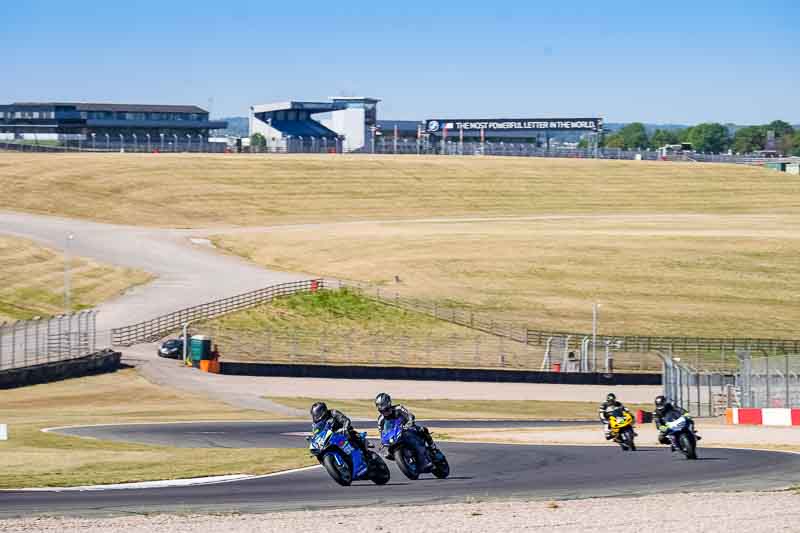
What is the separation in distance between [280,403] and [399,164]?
383 feet

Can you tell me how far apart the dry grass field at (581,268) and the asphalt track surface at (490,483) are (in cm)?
4878

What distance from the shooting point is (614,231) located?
117m

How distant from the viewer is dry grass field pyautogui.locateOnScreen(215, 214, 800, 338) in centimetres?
8175

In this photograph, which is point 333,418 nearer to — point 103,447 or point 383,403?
point 383,403

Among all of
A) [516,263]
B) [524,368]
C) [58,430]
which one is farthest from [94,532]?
[516,263]

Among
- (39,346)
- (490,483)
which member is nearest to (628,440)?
(490,483)

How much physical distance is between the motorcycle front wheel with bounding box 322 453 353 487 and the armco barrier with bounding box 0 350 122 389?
34879mm

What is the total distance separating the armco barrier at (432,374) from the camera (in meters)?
63.8

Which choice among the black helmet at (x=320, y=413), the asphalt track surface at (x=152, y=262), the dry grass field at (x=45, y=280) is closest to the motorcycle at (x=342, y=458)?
the black helmet at (x=320, y=413)

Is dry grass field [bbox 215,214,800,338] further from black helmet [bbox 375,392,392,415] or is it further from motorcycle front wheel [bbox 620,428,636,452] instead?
black helmet [bbox 375,392,392,415]

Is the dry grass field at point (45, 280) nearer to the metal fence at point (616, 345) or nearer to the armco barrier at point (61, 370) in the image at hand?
the armco barrier at point (61, 370)

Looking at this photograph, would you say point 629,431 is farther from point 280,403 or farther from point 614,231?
point 614,231

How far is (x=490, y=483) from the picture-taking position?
24.6 meters

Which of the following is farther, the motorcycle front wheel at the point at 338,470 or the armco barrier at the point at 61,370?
the armco barrier at the point at 61,370
